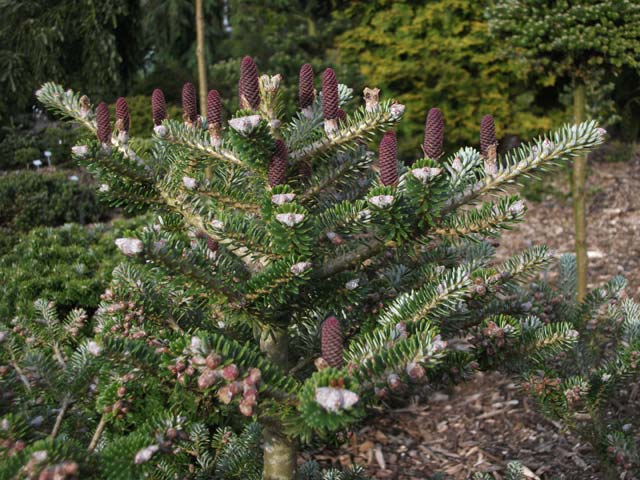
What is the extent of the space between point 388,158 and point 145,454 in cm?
81

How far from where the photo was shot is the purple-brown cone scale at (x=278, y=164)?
4.81 ft

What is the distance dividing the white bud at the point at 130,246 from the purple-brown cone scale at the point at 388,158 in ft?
1.86

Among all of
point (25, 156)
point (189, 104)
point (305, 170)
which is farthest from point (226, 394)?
point (25, 156)

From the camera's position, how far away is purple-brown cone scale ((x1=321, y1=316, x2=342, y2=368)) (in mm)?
1153

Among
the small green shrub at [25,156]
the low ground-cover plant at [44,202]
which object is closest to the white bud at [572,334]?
the low ground-cover plant at [44,202]

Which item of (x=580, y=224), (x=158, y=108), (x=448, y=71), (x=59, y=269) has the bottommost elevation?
(x=59, y=269)

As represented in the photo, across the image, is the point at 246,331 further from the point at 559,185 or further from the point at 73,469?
the point at 559,185

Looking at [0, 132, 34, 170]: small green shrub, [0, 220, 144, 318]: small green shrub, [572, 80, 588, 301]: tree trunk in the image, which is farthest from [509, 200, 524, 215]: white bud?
[0, 132, 34, 170]: small green shrub

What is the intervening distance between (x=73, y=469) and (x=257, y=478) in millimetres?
1038

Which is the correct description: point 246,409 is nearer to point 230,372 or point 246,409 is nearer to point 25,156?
point 230,372

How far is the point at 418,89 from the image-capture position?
9.12 meters

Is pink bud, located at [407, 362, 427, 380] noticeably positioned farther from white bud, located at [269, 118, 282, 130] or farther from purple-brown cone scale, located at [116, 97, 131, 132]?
purple-brown cone scale, located at [116, 97, 131, 132]

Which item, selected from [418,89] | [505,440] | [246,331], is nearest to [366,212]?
[246,331]

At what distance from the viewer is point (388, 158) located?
4.51ft
